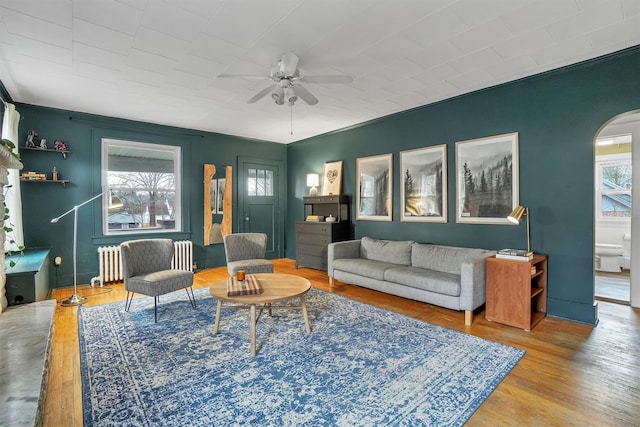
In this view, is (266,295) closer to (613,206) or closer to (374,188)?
(374,188)

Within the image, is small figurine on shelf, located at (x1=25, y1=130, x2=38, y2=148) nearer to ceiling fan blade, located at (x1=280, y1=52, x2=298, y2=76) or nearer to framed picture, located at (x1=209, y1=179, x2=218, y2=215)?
framed picture, located at (x1=209, y1=179, x2=218, y2=215)

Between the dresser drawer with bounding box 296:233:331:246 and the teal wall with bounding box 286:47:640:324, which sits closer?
the teal wall with bounding box 286:47:640:324

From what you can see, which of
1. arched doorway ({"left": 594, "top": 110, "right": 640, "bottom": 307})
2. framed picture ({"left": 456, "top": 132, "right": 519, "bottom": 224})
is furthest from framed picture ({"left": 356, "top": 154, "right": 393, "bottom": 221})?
arched doorway ({"left": 594, "top": 110, "right": 640, "bottom": 307})

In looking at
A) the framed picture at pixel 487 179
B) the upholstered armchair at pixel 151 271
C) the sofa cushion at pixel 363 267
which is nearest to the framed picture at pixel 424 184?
the framed picture at pixel 487 179

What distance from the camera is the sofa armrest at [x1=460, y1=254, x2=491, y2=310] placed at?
3.23 meters

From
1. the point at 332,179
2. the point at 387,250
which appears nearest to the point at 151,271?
the point at 387,250

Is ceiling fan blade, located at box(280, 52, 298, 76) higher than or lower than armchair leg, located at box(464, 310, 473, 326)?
higher

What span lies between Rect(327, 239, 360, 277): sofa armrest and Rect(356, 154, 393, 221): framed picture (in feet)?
2.22

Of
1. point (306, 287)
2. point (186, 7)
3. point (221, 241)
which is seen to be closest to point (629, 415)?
point (306, 287)

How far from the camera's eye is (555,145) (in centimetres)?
341

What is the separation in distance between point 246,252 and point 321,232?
1.53m

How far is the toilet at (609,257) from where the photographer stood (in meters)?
5.28

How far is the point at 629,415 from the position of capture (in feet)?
5.99

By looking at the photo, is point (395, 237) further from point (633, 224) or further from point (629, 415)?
point (629, 415)
